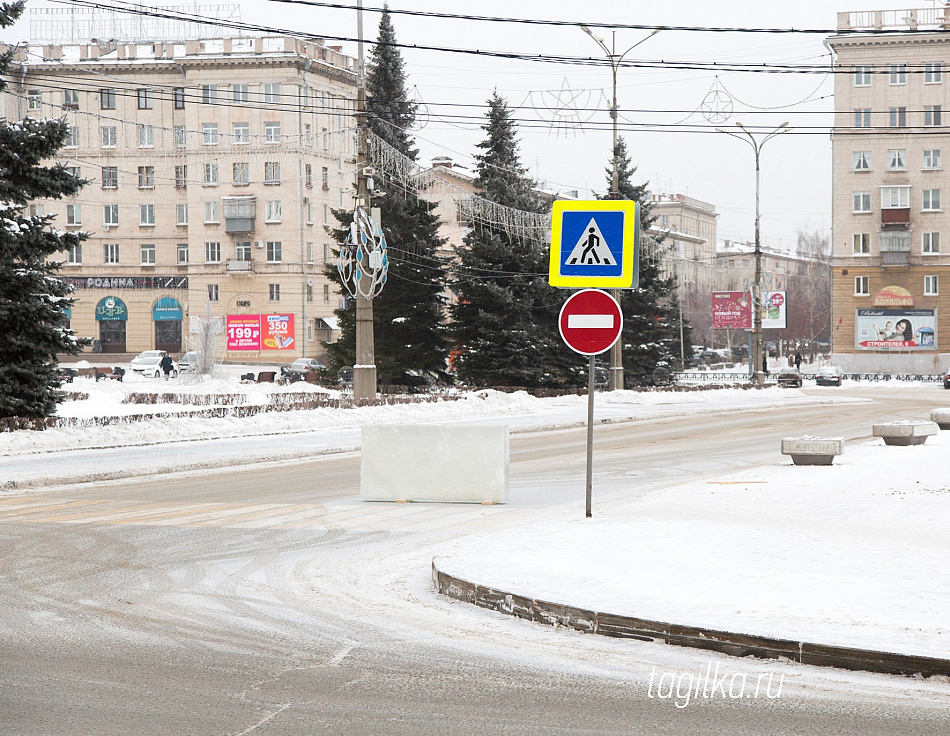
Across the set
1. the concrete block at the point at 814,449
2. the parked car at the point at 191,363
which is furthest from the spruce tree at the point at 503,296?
the concrete block at the point at 814,449

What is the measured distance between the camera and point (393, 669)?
5.91 metres

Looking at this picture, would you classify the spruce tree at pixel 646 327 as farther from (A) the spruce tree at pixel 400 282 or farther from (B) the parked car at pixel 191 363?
(B) the parked car at pixel 191 363

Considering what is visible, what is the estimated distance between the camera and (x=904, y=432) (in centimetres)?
1941

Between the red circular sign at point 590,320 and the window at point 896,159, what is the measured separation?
72704 mm

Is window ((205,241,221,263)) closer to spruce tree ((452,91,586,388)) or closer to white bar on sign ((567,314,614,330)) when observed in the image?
spruce tree ((452,91,586,388))

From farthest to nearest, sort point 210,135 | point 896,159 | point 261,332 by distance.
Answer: point 210,135, point 261,332, point 896,159

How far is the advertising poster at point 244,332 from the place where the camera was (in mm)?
79125

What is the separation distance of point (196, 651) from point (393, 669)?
1201 mm

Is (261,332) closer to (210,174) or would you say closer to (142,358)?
(142,358)

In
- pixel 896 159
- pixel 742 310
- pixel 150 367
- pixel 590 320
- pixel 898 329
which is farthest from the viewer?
pixel 742 310

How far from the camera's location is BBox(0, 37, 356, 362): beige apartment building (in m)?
78.4

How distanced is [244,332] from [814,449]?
219 ft

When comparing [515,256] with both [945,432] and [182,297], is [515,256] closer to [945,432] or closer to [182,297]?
[945,432]

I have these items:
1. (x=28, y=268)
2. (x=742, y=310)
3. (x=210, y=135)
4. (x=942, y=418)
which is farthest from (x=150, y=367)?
(x=942, y=418)
